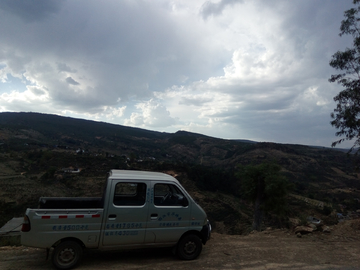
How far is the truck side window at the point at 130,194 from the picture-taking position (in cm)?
530

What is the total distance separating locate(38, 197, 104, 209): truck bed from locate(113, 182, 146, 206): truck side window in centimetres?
48

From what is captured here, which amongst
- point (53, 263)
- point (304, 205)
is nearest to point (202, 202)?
point (304, 205)

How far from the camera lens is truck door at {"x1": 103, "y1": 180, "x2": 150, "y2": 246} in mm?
4930

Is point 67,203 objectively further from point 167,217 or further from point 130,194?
point 167,217

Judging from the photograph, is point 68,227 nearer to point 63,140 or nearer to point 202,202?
point 202,202

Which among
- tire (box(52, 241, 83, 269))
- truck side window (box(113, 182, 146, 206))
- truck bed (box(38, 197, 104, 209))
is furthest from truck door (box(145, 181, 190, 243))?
tire (box(52, 241, 83, 269))

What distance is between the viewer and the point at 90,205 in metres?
5.93

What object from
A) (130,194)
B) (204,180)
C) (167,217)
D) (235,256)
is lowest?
(204,180)

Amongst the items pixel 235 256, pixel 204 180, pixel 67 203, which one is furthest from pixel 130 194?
pixel 204 180

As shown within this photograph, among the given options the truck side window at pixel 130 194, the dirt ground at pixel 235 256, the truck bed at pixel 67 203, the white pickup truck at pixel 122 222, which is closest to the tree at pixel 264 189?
the dirt ground at pixel 235 256

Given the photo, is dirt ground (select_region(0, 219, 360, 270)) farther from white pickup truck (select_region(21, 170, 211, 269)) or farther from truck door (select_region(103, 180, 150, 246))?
truck door (select_region(103, 180, 150, 246))

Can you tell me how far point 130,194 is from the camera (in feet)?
19.6

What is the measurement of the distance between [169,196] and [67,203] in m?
2.58

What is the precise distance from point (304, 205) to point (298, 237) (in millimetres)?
26052
